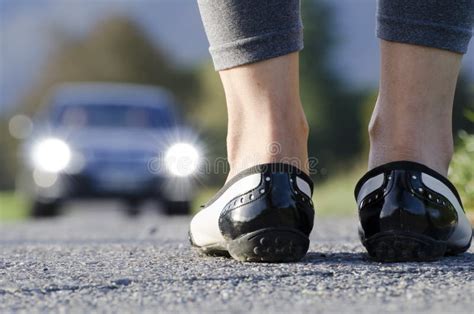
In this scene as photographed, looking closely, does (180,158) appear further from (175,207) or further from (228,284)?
(228,284)

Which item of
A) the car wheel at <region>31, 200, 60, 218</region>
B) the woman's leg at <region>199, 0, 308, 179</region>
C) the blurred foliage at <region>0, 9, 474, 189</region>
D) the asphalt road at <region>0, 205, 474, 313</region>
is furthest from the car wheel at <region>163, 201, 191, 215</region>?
the blurred foliage at <region>0, 9, 474, 189</region>

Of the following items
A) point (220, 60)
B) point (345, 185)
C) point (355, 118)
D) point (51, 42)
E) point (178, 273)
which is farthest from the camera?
point (51, 42)

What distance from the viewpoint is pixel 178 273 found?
1692mm

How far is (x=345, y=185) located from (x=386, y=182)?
9102 millimetres

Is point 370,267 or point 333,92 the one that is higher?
point 333,92

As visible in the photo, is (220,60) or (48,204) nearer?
(220,60)

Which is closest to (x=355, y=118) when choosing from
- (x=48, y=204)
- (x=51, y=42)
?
(x=51, y=42)

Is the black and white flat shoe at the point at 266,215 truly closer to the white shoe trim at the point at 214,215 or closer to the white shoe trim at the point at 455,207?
the white shoe trim at the point at 214,215

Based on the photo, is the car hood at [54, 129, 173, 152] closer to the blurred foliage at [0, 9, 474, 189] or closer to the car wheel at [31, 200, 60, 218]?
the car wheel at [31, 200, 60, 218]

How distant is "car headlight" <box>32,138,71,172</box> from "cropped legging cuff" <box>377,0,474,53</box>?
6520mm

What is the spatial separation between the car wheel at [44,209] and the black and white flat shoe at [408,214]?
668 cm

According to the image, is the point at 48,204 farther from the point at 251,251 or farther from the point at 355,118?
the point at 355,118

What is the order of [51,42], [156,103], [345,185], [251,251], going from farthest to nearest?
[51,42] < [345,185] < [156,103] < [251,251]

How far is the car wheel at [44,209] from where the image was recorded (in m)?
8.38
